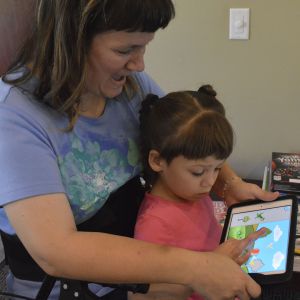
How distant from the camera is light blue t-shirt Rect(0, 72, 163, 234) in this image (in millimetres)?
645

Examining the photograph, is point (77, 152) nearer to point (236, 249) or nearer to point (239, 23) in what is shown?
point (236, 249)

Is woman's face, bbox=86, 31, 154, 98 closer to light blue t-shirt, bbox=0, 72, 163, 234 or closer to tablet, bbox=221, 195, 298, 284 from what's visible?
light blue t-shirt, bbox=0, 72, 163, 234

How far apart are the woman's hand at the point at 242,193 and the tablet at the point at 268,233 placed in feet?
0.08

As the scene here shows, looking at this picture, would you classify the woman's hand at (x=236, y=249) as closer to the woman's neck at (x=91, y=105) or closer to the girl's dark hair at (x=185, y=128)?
the girl's dark hair at (x=185, y=128)

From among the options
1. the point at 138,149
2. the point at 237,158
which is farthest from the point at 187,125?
the point at 237,158

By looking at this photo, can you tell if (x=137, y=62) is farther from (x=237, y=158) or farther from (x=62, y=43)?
(x=237, y=158)

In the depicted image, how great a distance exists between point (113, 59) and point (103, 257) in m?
0.33

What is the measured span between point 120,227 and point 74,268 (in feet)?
0.78

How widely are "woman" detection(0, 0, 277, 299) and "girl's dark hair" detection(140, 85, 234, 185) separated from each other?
0.21ft

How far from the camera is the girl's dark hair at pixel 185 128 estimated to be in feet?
2.73

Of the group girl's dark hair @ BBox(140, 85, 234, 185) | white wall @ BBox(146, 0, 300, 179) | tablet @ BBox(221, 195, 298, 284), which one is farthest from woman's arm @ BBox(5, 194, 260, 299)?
white wall @ BBox(146, 0, 300, 179)

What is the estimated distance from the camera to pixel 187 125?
2.76 feet

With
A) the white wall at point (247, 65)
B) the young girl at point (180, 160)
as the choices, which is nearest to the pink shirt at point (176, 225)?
the young girl at point (180, 160)

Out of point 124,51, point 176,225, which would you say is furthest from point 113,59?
point 176,225
